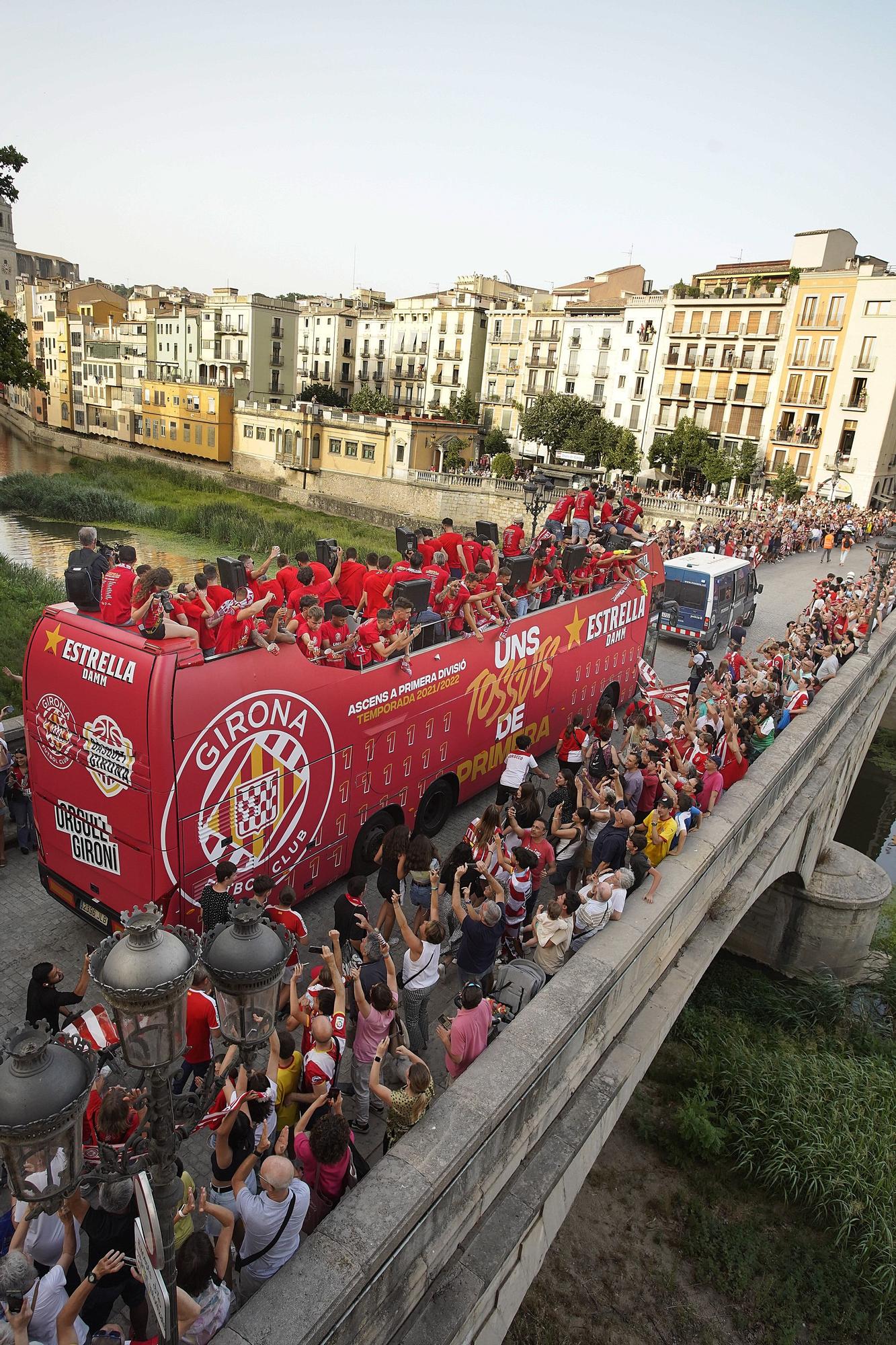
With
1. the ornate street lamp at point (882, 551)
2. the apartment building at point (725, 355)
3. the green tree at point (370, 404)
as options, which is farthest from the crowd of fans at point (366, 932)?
the green tree at point (370, 404)

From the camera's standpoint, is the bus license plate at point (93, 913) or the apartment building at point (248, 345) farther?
the apartment building at point (248, 345)

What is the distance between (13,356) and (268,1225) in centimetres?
2446

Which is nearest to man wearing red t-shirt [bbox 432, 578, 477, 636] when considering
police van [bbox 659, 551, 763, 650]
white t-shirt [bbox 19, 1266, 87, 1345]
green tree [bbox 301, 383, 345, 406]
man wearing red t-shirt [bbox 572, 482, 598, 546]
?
man wearing red t-shirt [bbox 572, 482, 598, 546]

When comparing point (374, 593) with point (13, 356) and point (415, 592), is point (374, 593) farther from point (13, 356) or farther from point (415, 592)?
point (13, 356)

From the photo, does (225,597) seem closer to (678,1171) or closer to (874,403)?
(678,1171)

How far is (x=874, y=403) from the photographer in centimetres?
4819

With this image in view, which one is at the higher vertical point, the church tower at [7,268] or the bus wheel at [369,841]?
the church tower at [7,268]

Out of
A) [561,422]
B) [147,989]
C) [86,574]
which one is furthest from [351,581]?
[561,422]

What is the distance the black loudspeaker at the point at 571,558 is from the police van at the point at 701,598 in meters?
8.40

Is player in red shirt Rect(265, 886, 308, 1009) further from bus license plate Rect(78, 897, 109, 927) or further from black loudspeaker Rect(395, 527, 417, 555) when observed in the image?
black loudspeaker Rect(395, 527, 417, 555)

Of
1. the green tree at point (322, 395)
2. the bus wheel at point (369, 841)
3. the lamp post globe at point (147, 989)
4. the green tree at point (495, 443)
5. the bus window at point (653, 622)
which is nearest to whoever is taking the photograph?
the lamp post globe at point (147, 989)

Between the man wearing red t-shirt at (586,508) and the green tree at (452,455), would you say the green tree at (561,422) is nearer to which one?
the green tree at (452,455)

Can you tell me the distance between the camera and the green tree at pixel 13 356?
2255 cm

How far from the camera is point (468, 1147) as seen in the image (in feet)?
16.4
